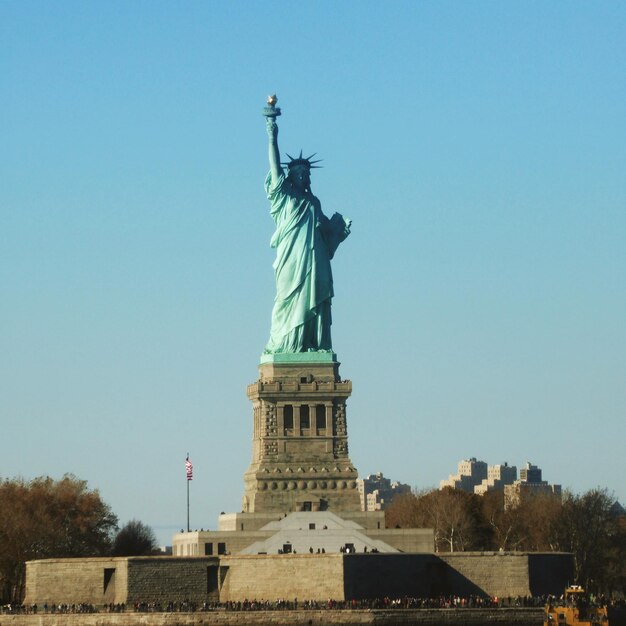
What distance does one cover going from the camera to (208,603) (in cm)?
8581

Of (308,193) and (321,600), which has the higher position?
(308,193)

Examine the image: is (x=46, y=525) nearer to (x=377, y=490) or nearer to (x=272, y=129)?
(x=272, y=129)

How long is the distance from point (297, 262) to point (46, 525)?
17.1 meters

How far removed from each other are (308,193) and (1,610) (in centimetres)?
2487

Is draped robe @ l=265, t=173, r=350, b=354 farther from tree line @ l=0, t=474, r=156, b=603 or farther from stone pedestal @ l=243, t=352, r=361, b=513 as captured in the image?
tree line @ l=0, t=474, r=156, b=603

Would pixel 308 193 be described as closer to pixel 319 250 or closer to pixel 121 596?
pixel 319 250

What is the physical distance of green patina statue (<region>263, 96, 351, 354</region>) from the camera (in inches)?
3831

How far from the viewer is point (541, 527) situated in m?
103

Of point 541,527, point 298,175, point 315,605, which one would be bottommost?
point 315,605

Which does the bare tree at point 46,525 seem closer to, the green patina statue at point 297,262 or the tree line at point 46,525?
the tree line at point 46,525

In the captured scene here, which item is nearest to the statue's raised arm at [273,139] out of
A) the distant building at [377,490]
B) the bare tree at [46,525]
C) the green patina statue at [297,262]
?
the green patina statue at [297,262]

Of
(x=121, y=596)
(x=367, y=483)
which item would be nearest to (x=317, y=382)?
(x=121, y=596)

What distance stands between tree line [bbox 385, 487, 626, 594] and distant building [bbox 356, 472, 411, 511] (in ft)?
216

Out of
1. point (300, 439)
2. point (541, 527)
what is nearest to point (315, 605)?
point (300, 439)
